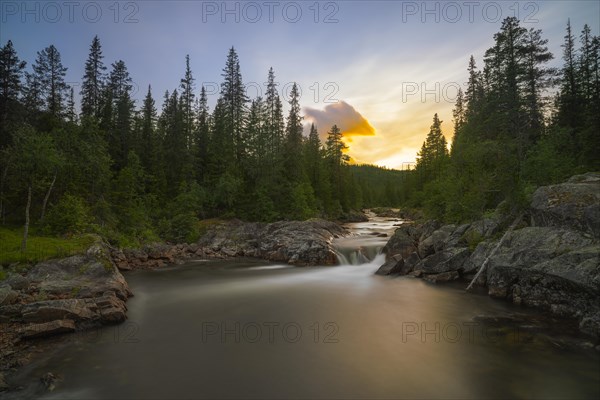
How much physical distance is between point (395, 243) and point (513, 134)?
1680cm

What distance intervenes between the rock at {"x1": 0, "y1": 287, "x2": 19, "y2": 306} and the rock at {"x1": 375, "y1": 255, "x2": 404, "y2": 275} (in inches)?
741

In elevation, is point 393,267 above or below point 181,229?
below

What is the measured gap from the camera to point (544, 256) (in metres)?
13.3

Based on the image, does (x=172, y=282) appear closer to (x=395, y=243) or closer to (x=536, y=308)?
(x=395, y=243)

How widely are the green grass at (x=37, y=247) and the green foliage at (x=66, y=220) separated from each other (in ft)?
3.99

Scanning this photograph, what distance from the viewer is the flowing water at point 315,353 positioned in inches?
313

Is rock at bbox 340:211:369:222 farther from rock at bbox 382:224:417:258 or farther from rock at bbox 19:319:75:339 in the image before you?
rock at bbox 19:319:75:339

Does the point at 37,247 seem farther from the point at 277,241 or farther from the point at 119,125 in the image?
the point at 119,125

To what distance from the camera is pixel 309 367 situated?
9.07 meters

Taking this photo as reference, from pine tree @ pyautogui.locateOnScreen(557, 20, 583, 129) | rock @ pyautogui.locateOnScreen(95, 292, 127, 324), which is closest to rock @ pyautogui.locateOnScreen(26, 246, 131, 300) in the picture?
rock @ pyautogui.locateOnScreen(95, 292, 127, 324)

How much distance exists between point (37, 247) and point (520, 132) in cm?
3610

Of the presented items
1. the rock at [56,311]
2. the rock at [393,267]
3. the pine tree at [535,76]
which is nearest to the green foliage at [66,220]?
the rock at [56,311]

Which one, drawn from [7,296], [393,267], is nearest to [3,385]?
[7,296]

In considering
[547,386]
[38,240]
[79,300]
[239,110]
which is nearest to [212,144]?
[239,110]
